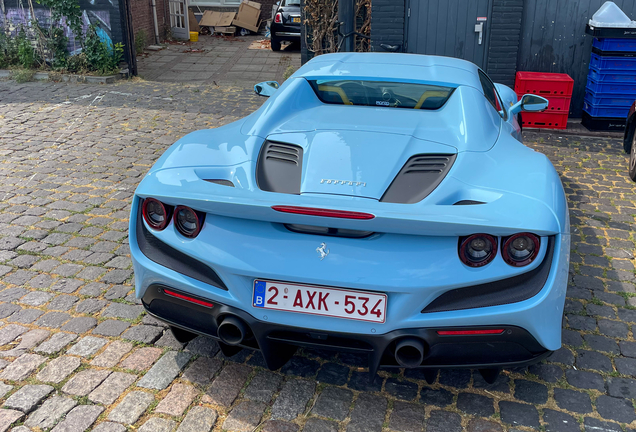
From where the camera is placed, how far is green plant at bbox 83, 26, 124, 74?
10984 mm

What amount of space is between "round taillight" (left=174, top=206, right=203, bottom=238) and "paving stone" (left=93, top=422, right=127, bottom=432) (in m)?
0.86

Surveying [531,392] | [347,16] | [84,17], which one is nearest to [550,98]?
[347,16]

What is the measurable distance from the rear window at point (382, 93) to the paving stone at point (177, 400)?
191 cm

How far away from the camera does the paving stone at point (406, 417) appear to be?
101 inches

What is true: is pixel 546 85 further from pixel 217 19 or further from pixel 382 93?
pixel 217 19

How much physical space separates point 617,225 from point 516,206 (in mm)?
3042

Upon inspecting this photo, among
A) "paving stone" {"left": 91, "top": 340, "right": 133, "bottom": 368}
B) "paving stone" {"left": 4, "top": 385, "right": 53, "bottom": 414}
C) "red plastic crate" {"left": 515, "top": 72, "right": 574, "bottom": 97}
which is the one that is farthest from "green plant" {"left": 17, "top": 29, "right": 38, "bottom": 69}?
"paving stone" {"left": 4, "top": 385, "right": 53, "bottom": 414}

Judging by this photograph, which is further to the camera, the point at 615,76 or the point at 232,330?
the point at 615,76

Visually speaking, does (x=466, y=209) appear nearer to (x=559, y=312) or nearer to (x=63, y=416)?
(x=559, y=312)

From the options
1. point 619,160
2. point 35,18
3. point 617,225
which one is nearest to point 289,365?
point 617,225

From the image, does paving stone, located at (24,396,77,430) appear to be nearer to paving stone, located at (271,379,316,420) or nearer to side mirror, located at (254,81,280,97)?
paving stone, located at (271,379,316,420)

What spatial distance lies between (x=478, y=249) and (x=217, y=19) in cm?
1888

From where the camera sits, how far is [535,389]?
9.34ft

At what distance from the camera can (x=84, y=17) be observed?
36.8 feet
